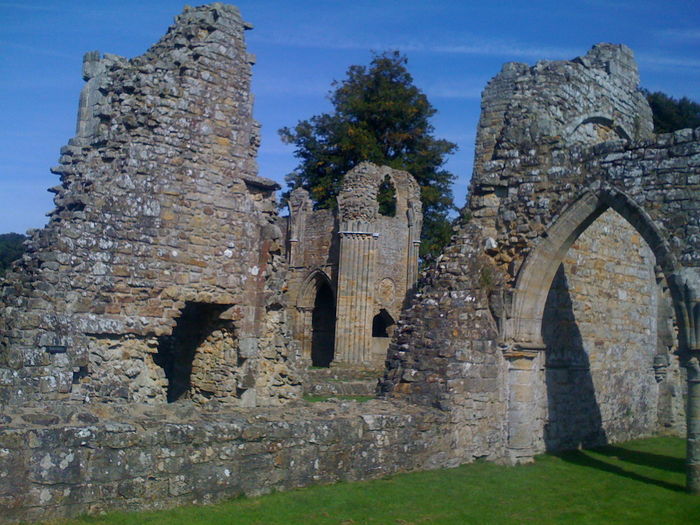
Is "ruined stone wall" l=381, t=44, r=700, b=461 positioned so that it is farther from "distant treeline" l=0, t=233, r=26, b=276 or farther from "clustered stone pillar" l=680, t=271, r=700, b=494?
"distant treeline" l=0, t=233, r=26, b=276

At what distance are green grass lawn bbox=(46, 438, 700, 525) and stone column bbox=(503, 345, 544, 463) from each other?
0.93ft

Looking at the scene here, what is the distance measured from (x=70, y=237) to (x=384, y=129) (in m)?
26.7

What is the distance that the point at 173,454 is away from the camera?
572 centimetres

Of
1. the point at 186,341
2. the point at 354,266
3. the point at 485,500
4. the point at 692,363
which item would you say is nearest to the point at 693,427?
the point at 692,363

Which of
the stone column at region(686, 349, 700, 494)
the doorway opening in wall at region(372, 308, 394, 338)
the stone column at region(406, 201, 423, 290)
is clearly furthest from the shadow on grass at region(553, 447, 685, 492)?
the doorway opening in wall at region(372, 308, 394, 338)

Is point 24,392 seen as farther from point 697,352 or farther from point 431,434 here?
point 697,352

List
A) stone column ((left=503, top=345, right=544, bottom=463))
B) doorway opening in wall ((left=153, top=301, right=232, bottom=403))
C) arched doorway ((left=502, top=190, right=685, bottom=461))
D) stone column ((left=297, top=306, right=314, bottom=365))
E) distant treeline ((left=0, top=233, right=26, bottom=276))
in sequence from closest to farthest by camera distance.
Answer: arched doorway ((left=502, top=190, right=685, bottom=461)), stone column ((left=503, top=345, right=544, bottom=463)), doorway opening in wall ((left=153, top=301, right=232, bottom=403)), distant treeline ((left=0, top=233, right=26, bottom=276)), stone column ((left=297, top=306, right=314, bottom=365))

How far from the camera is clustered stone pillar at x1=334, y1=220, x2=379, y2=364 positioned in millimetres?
27156

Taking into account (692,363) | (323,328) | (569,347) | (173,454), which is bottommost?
(173,454)

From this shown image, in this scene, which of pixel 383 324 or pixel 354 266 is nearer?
pixel 354 266

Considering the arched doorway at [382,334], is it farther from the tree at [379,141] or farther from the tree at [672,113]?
the tree at [672,113]

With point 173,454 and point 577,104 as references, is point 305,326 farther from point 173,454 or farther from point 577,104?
point 173,454

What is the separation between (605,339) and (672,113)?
25.4 m

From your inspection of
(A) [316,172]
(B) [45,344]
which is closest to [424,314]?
(B) [45,344]
